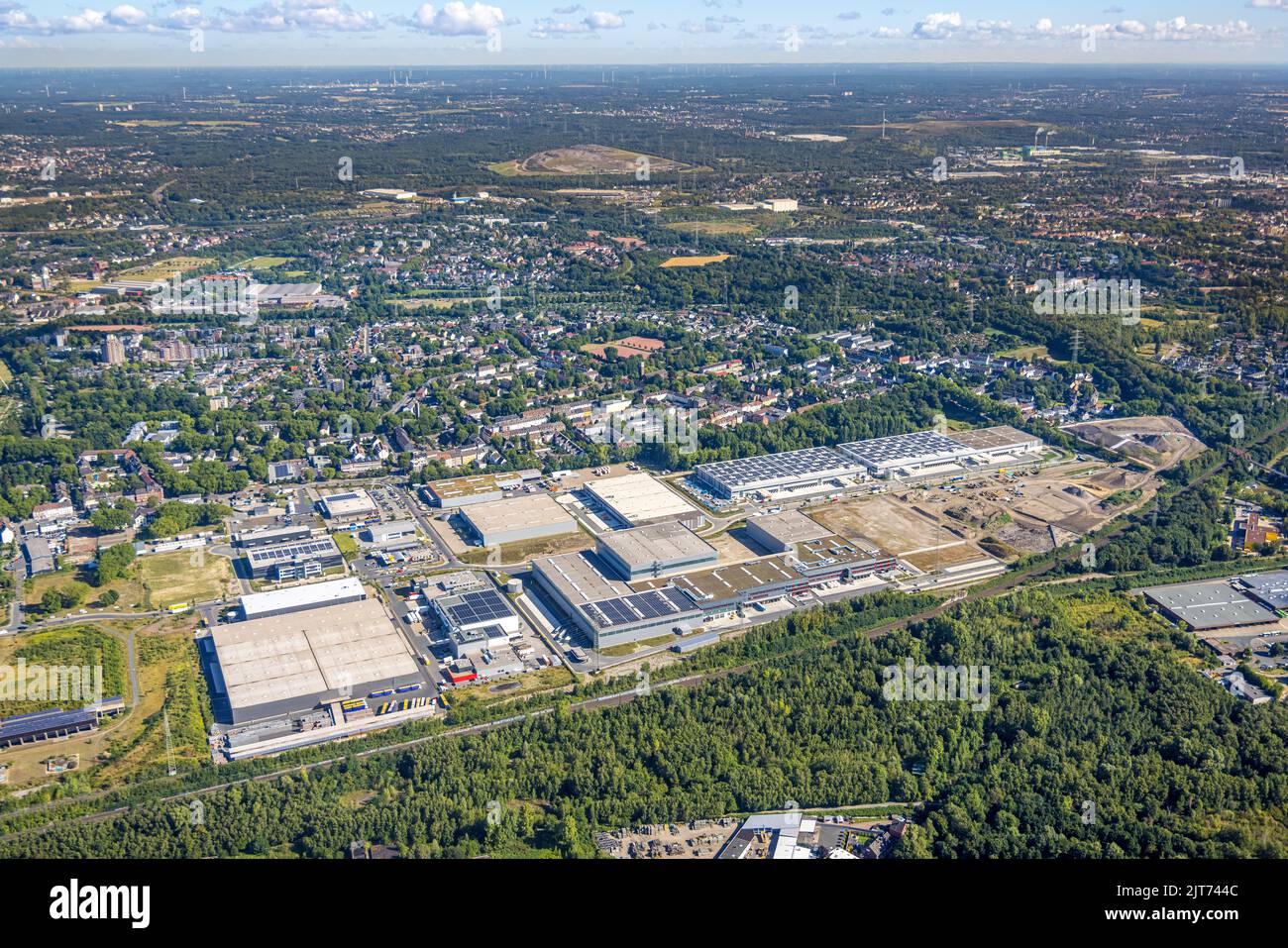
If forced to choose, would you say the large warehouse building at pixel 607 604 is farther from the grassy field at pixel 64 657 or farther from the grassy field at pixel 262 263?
the grassy field at pixel 262 263

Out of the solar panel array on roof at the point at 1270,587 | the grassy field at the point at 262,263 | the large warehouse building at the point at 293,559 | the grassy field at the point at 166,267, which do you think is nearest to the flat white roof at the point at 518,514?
the large warehouse building at the point at 293,559

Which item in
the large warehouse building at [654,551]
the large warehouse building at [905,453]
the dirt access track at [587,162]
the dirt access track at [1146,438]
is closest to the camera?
the large warehouse building at [654,551]

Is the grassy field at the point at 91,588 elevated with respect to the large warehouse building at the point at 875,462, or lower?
lower

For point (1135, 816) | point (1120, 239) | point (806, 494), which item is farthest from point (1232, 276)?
point (1135, 816)

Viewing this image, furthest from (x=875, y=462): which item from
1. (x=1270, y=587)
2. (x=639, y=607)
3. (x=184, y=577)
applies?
(x=184, y=577)

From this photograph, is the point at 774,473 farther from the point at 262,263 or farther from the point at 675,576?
the point at 262,263

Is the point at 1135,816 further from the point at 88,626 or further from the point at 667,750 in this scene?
the point at 88,626
